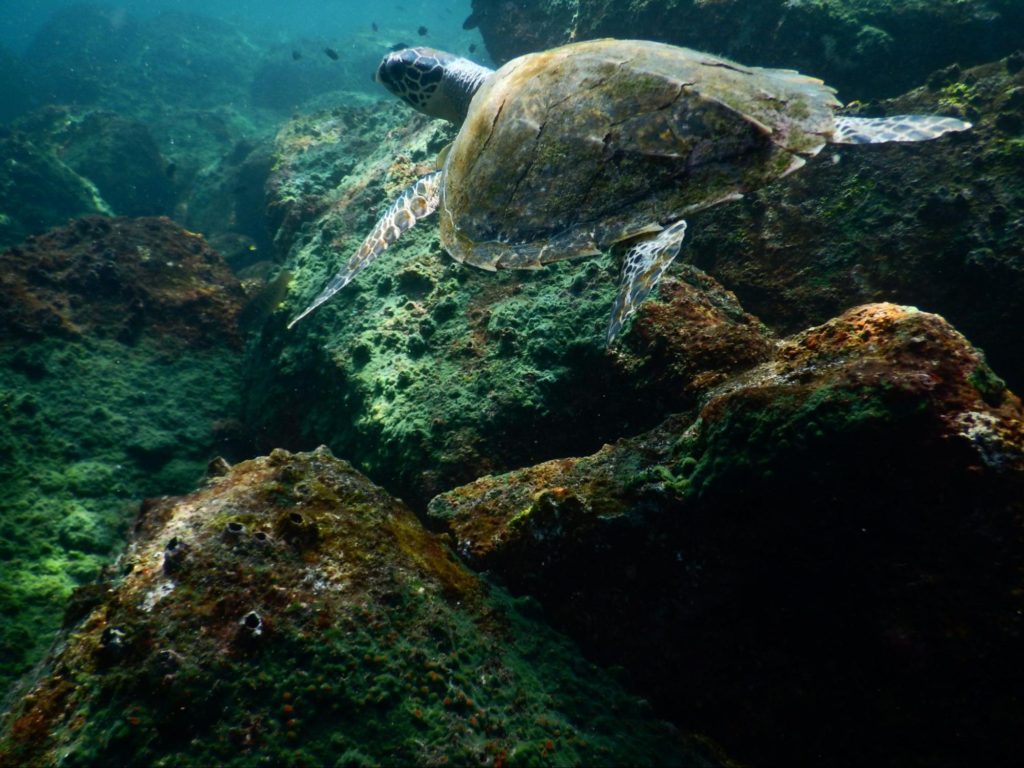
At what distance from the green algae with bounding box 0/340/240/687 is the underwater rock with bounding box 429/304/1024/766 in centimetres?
308

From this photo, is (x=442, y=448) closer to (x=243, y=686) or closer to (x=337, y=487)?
(x=337, y=487)

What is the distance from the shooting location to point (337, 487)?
→ 2.09 m

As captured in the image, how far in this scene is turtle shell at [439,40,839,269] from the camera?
2.32 m

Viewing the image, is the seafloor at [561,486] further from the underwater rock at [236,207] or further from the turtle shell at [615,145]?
the underwater rock at [236,207]

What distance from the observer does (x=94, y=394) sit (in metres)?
4.10

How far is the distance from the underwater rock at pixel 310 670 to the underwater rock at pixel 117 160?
14064mm

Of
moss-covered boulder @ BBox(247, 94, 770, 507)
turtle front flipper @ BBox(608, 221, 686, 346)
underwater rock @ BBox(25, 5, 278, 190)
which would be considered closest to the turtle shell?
turtle front flipper @ BBox(608, 221, 686, 346)

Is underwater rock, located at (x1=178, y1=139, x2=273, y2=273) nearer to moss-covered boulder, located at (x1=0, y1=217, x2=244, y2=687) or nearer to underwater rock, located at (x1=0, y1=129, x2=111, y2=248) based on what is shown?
underwater rock, located at (x1=0, y1=129, x2=111, y2=248)

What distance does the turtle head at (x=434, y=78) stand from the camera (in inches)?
168

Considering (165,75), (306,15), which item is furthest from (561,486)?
(306,15)

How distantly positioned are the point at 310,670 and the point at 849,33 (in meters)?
7.47

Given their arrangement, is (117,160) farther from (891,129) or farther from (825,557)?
(825,557)

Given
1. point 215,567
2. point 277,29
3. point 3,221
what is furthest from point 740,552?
point 277,29

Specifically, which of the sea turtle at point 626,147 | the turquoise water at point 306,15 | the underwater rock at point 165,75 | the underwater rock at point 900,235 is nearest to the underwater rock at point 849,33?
the underwater rock at point 900,235
